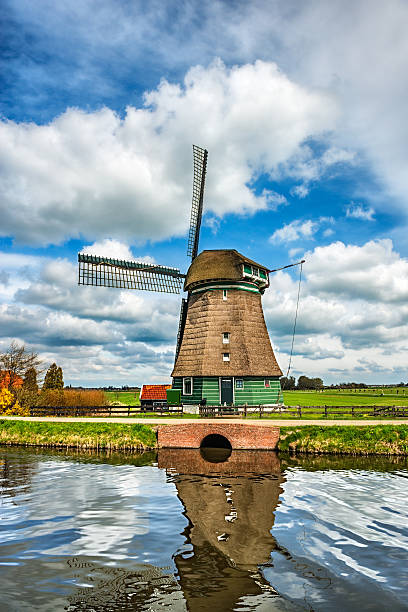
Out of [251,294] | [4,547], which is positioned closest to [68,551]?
[4,547]

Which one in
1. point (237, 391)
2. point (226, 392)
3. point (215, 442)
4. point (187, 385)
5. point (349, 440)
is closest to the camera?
point (349, 440)

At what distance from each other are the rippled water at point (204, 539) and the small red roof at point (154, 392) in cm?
2011

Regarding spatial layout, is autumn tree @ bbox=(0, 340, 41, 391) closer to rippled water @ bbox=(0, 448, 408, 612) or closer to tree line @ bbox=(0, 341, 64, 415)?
tree line @ bbox=(0, 341, 64, 415)

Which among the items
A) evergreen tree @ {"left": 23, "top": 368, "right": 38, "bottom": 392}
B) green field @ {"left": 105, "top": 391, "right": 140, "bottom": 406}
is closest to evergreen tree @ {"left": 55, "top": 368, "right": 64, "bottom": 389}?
green field @ {"left": 105, "top": 391, "right": 140, "bottom": 406}

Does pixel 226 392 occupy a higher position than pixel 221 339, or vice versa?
pixel 221 339

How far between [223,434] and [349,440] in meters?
6.75

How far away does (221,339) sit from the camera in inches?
1206

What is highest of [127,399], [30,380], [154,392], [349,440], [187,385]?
[187,385]

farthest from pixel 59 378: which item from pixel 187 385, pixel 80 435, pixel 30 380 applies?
pixel 80 435

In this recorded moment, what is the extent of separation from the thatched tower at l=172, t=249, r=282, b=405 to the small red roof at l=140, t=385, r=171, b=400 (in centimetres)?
695

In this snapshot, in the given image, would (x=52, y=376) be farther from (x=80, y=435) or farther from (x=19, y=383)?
(x=80, y=435)

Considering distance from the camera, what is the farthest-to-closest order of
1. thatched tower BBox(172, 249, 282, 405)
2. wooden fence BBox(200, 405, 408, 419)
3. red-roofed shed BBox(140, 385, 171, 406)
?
red-roofed shed BBox(140, 385, 171, 406), thatched tower BBox(172, 249, 282, 405), wooden fence BBox(200, 405, 408, 419)

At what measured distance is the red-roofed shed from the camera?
3838cm

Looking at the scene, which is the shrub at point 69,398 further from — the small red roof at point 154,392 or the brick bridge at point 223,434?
the brick bridge at point 223,434
